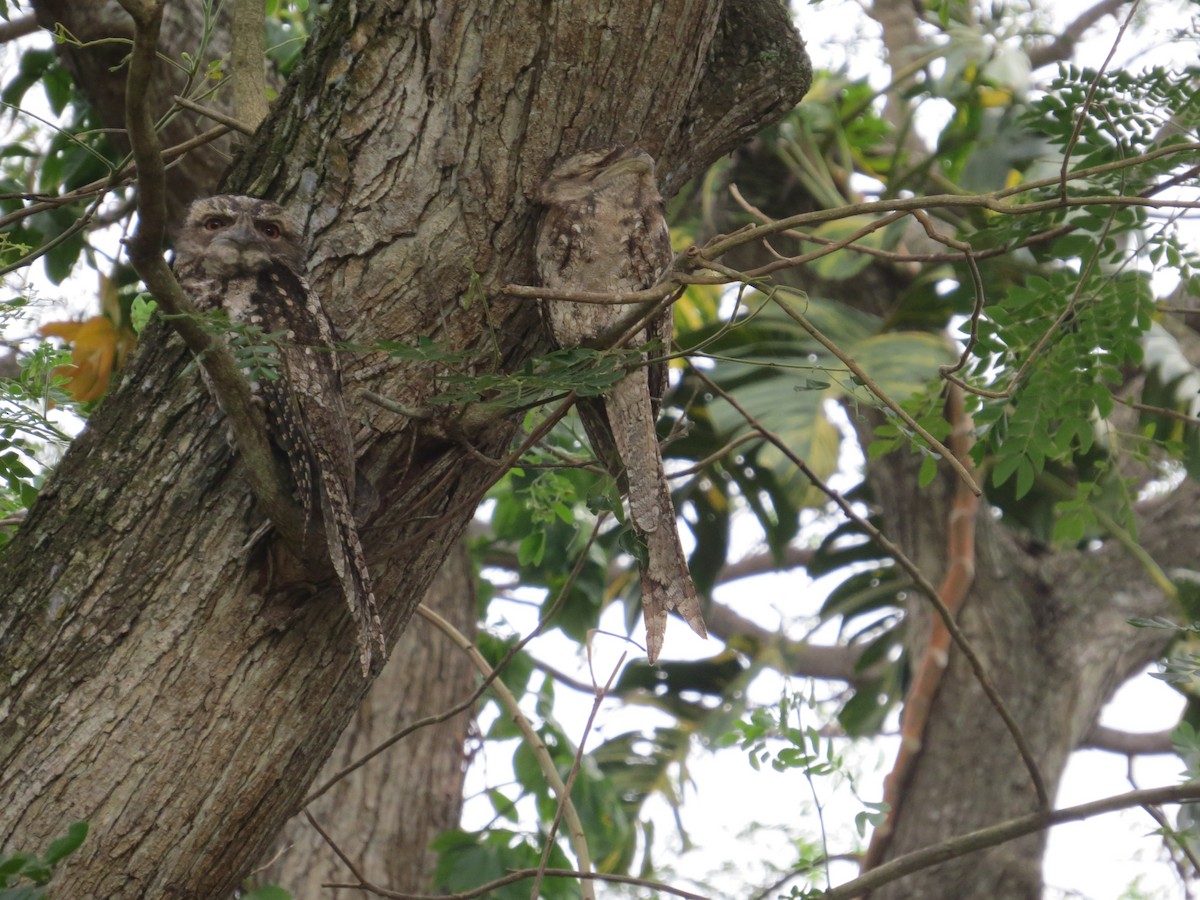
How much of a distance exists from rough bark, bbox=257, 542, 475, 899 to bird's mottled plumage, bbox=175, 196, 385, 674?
2.49 meters

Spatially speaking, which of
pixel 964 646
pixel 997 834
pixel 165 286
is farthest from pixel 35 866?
pixel 964 646

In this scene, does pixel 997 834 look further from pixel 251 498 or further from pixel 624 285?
pixel 251 498

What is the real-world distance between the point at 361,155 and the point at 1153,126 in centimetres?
177

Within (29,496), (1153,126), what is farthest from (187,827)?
(1153,126)

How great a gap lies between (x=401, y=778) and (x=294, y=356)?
303cm

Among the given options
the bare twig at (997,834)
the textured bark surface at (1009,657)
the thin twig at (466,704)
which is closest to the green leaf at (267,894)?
the thin twig at (466,704)

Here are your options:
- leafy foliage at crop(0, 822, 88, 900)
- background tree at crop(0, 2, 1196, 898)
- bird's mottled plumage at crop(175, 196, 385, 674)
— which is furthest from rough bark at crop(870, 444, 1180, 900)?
leafy foliage at crop(0, 822, 88, 900)

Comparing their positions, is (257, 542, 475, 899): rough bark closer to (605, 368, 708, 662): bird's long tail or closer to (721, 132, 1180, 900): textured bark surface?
(721, 132, 1180, 900): textured bark surface

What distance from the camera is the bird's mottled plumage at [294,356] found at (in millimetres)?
1749

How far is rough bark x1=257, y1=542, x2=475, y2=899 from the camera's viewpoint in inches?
165

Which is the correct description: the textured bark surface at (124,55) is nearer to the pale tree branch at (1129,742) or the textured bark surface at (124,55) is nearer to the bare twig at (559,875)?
the bare twig at (559,875)

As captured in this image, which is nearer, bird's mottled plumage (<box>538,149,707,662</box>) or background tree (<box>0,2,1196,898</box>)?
background tree (<box>0,2,1196,898</box>)

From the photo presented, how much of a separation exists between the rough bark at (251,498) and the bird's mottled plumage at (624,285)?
0.27ft

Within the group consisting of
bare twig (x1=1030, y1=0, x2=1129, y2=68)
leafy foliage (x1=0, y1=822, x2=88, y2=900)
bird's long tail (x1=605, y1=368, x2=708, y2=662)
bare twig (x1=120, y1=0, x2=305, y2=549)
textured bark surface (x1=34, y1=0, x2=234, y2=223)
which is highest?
bare twig (x1=1030, y1=0, x2=1129, y2=68)
